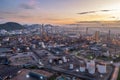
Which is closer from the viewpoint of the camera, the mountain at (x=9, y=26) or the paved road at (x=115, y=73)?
the paved road at (x=115, y=73)

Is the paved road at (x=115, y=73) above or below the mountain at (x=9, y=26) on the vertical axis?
below

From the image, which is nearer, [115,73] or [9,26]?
[115,73]

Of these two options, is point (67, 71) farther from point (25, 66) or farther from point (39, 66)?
point (25, 66)

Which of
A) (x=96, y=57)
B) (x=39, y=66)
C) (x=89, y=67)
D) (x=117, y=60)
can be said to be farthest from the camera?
(x=96, y=57)

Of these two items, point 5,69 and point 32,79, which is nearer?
point 32,79

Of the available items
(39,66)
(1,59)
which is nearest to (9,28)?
(1,59)

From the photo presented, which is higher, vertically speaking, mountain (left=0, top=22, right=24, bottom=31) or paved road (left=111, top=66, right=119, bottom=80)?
mountain (left=0, top=22, right=24, bottom=31)

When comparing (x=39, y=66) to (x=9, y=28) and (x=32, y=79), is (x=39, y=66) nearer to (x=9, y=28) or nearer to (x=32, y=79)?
(x=32, y=79)

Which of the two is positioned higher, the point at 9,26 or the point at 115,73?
the point at 9,26

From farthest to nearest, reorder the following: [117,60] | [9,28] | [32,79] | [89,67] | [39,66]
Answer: [9,28] → [117,60] → [39,66] → [89,67] → [32,79]

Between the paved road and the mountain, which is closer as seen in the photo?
the paved road
